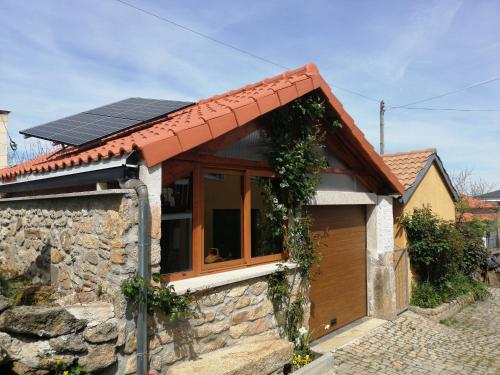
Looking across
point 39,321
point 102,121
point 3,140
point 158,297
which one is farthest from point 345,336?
point 3,140

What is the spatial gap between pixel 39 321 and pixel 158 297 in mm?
1021

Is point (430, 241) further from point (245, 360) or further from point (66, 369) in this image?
point (66, 369)

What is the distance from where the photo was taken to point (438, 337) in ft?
23.6

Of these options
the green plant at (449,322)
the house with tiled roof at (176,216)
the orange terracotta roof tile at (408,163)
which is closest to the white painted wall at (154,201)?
the house with tiled roof at (176,216)

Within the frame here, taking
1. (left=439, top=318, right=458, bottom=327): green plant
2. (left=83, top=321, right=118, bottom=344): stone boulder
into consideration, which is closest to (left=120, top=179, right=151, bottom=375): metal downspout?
(left=83, top=321, right=118, bottom=344): stone boulder

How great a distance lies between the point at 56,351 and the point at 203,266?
5.99 feet

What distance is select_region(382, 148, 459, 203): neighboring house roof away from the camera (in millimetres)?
9070

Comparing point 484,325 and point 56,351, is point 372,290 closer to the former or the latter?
point 484,325

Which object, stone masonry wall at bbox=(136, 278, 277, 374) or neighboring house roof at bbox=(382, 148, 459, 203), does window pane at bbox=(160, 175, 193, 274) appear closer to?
stone masonry wall at bbox=(136, 278, 277, 374)

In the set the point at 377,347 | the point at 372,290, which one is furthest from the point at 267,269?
the point at 372,290

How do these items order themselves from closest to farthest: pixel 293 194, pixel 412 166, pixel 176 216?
1. pixel 176 216
2. pixel 293 194
3. pixel 412 166

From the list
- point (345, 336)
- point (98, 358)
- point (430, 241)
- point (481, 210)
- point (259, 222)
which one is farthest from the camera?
point (481, 210)

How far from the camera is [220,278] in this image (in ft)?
15.2

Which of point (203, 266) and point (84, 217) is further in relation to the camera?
point (203, 266)
